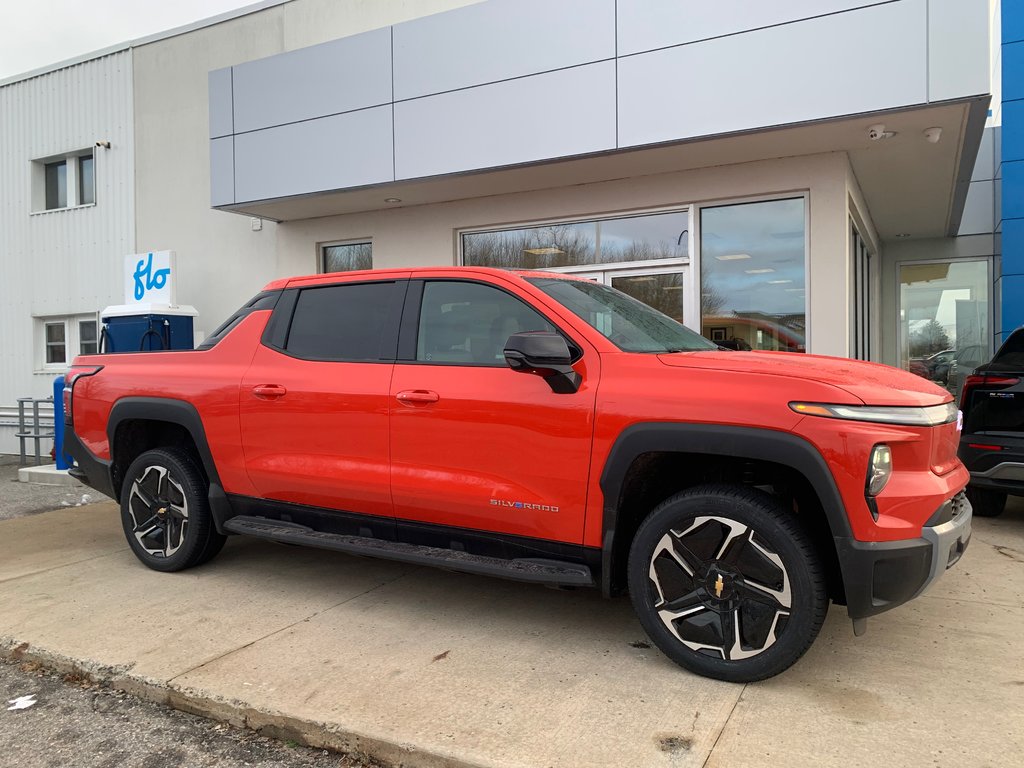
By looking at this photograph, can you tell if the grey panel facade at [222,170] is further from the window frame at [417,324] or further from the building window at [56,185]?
the window frame at [417,324]

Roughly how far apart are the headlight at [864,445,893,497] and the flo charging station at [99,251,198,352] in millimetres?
9370

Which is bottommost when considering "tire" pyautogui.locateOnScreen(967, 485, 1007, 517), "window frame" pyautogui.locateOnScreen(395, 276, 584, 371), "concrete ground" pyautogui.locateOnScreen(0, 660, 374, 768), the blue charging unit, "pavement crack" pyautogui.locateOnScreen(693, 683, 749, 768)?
"concrete ground" pyautogui.locateOnScreen(0, 660, 374, 768)

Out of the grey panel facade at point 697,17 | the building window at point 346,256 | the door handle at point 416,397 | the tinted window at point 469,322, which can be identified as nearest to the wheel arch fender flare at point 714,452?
the tinted window at point 469,322

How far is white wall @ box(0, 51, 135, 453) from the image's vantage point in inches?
505

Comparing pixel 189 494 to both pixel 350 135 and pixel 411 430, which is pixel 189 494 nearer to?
pixel 411 430

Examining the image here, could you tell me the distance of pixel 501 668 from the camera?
3449 mm

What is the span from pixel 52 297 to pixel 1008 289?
16.1 meters

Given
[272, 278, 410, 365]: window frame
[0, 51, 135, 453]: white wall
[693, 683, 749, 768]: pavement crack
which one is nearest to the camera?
[693, 683, 749, 768]: pavement crack

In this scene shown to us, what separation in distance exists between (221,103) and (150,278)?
287 centimetres

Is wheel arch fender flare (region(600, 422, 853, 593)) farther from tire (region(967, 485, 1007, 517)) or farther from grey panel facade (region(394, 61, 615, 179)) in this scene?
grey panel facade (region(394, 61, 615, 179))

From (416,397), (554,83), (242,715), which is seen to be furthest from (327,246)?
(242,715)

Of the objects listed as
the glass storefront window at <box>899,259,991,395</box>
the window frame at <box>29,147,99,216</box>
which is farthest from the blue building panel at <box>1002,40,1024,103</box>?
the window frame at <box>29,147,99,216</box>

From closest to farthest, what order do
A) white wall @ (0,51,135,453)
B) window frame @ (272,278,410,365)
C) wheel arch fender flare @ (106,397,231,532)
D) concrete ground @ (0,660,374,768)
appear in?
concrete ground @ (0,660,374,768) → window frame @ (272,278,410,365) → wheel arch fender flare @ (106,397,231,532) → white wall @ (0,51,135,453)

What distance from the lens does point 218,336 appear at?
4.87m
